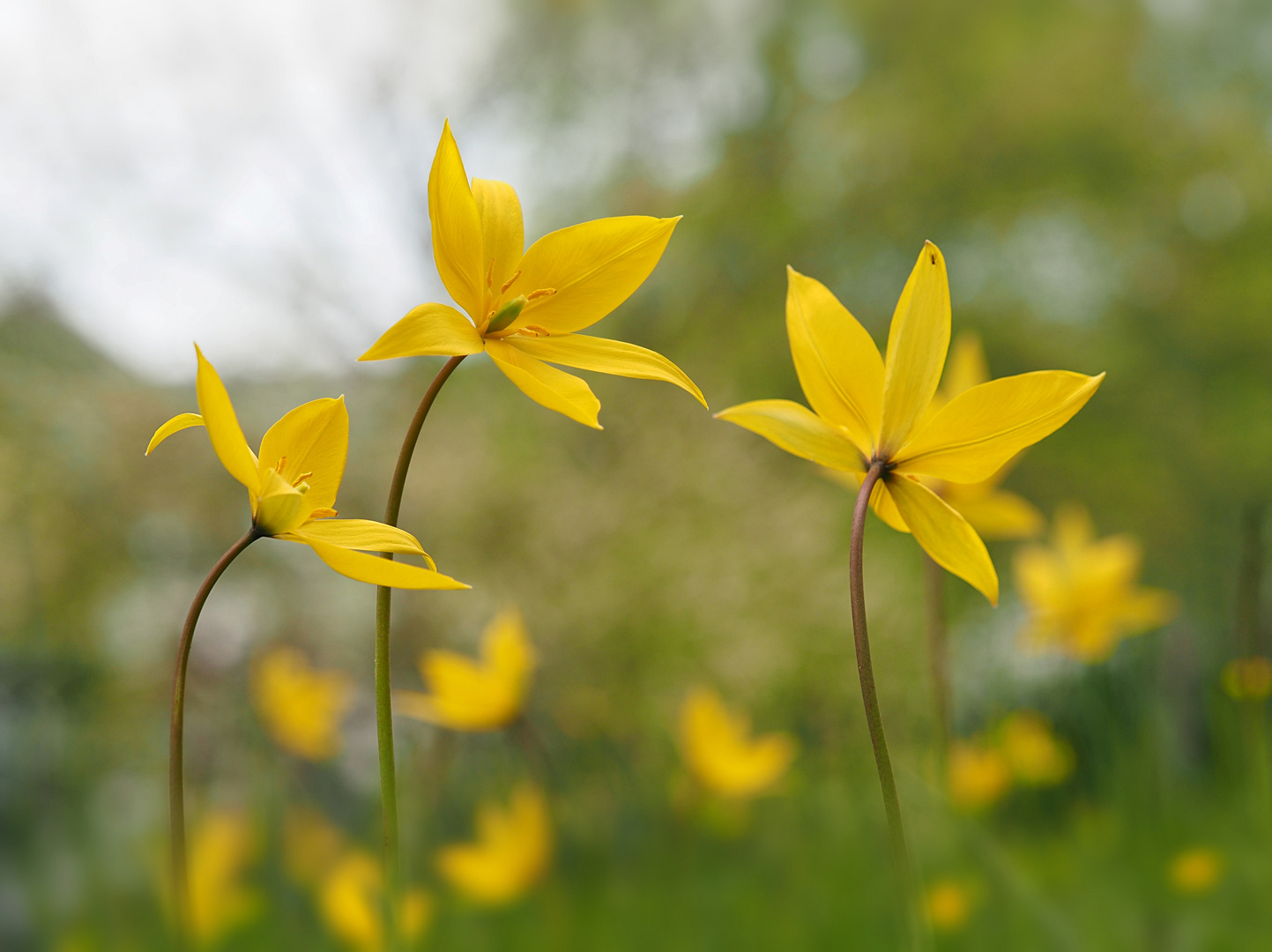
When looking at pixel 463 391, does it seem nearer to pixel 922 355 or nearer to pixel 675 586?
pixel 675 586

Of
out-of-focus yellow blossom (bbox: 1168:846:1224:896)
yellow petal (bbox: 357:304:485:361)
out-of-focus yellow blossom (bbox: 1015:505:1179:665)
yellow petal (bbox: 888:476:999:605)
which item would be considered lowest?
out-of-focus yellow blossom (bbox: 1168:846:1224:896)

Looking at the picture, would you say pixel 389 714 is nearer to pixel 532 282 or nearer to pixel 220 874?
pixel 532 282

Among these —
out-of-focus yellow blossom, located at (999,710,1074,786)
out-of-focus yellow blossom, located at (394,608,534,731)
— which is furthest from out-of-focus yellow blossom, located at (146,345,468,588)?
out-of-focus yellow blossom, located at (999,710,1074,786)

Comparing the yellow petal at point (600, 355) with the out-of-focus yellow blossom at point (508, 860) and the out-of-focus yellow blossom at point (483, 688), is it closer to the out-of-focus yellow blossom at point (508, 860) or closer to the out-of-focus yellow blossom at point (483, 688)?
the out-of-focus yellow blossom at point (483, 688)

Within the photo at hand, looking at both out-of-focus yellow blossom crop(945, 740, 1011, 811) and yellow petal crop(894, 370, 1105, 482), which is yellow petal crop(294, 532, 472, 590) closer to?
yellow petal crop(894, 370, 1105, 482)

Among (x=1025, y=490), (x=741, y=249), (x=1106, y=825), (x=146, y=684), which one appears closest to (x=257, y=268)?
(x=146, y=684)
